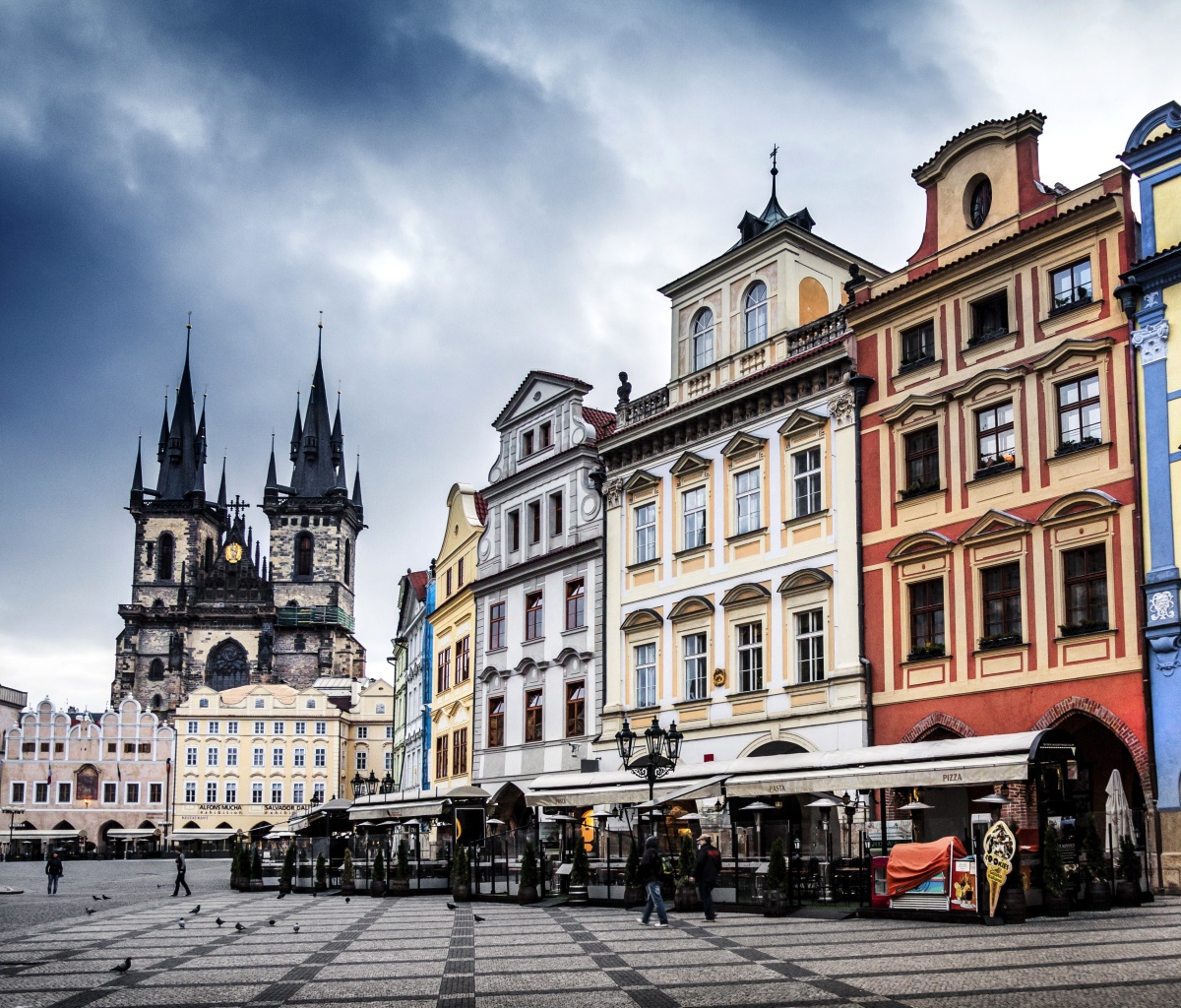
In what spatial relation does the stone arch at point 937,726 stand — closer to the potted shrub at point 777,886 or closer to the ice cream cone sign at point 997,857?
the potted shrub at point 777,886

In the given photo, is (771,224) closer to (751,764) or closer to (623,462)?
(623,462)

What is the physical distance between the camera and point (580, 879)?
29547 millimetres

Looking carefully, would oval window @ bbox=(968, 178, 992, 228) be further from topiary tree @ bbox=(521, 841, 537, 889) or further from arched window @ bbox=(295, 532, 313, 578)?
arched window @ bbox=(295, 532, 313, 578)

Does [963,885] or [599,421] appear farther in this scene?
[599,421]

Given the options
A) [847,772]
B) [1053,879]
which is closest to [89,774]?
[847,772]

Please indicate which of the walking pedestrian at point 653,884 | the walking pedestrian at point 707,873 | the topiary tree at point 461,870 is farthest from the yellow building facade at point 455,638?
the walking pedestrian at point 653,884

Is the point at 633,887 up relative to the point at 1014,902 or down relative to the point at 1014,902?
down

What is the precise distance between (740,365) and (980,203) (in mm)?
7624

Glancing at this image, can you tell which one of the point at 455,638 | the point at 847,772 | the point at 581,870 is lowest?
the point at 581,870

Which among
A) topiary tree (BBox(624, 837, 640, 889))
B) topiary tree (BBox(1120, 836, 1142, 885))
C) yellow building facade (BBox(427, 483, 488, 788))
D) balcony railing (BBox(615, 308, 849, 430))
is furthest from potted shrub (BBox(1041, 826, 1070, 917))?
yellow building facade (BBox(427, 483, 488, 788))

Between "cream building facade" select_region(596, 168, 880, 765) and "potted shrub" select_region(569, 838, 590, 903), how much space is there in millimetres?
5849

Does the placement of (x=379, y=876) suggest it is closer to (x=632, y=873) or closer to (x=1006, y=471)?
(x=632, y=873)

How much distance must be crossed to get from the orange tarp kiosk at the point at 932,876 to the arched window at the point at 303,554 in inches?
5052

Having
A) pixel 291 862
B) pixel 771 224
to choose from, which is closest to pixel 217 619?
pixel 291 862
